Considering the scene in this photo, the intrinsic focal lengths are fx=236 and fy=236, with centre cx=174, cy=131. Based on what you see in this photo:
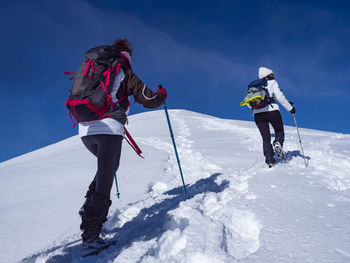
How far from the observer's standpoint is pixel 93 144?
2121mm

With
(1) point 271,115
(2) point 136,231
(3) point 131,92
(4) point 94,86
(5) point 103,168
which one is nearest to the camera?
(4) point 94,86

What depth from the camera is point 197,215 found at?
7.65 ft

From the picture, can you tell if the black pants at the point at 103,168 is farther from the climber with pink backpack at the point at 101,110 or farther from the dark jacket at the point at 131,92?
the dark jacket at the point at 131,92

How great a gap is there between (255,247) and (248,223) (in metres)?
0.43

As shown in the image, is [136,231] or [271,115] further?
[271,115]

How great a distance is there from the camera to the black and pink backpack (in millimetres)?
1857

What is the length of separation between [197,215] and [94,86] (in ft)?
5.05

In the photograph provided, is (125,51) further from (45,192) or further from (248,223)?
(45,192)

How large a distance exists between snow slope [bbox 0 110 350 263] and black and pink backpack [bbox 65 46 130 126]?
1.15m

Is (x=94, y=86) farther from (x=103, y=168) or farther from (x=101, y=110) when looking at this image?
(x=103, y=168)

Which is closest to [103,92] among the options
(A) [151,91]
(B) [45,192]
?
(A) [151,91]

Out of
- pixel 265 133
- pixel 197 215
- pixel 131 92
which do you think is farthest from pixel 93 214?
pixel 265 133

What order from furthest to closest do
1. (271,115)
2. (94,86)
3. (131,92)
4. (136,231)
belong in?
(271,115) → (136,231) → (131,92) → (94,86)

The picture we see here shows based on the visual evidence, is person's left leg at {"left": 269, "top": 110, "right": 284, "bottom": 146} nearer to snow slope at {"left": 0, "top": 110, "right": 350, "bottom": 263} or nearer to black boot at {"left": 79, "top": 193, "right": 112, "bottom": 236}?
snow slope at {"left": 0, "top": 110, "right": 350, "bottom": 263}
